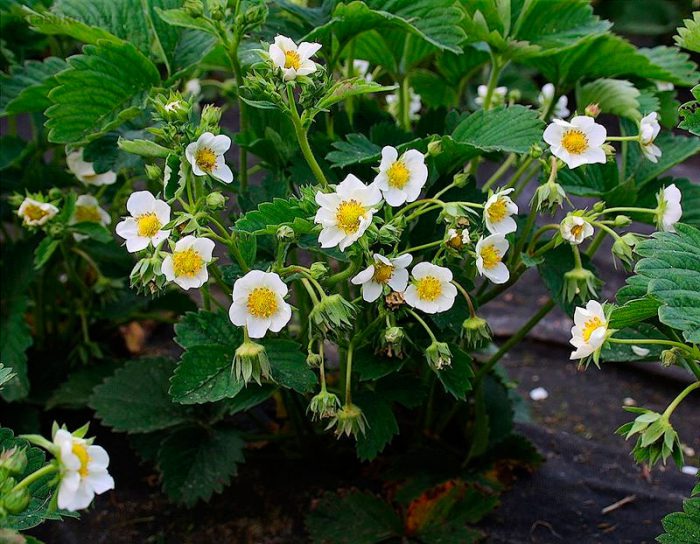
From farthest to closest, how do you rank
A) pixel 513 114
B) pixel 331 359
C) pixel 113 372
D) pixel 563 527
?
pixel 331 359 → pixel 113 372 → pixel 563 527 → pixel 513 114

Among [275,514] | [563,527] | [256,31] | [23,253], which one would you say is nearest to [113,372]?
[23,253]

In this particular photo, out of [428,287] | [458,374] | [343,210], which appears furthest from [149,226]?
[458,374]

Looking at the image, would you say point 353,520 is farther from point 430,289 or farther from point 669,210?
point 669,210

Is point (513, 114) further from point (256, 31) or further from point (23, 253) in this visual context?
point (23, 253)

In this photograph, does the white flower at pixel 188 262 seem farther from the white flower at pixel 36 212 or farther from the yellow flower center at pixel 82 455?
the white flower at pixel 36 212

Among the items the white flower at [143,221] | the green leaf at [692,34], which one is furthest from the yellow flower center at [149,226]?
the green leaf at [692,34]

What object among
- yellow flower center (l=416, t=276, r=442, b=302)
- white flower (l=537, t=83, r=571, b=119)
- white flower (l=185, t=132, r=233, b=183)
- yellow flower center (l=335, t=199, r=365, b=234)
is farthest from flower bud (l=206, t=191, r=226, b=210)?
white flower (l=537, t=83, r=571, b=119)
